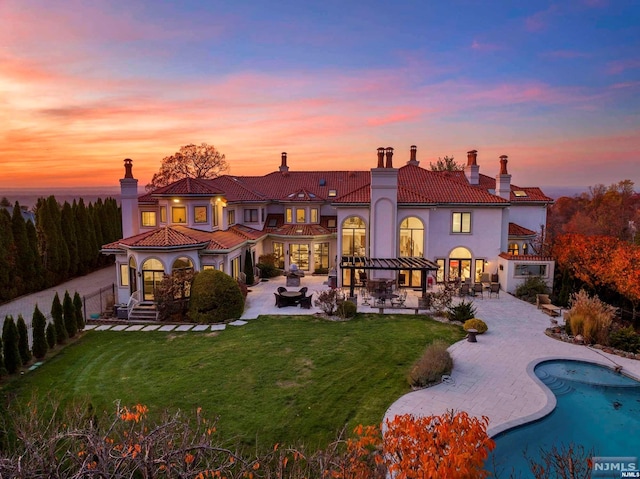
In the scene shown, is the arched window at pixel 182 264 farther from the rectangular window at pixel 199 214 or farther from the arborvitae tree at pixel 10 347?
the arborvitae tree at pixel 10 347

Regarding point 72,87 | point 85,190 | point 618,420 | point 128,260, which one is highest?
point 72,87

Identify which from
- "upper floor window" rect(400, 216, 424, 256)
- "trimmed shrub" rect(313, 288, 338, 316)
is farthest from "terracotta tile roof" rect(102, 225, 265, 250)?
"upper floor window" rect(400, 216, 424, 256)

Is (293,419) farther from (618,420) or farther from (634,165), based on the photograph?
(634,165)

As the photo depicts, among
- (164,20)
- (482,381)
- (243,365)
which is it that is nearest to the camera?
(482,381)

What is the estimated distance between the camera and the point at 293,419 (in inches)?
→ 386

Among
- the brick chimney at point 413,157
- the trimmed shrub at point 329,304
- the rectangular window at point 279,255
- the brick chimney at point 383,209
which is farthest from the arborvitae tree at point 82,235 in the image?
the brick chimney at point 413,157

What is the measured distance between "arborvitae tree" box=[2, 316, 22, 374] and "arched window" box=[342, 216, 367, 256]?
17.8 m

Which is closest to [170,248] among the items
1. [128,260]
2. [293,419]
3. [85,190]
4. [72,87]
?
[128,260]

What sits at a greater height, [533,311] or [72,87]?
[72,87]

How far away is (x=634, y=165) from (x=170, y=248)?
113ft

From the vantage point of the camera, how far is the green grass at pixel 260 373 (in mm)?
10016

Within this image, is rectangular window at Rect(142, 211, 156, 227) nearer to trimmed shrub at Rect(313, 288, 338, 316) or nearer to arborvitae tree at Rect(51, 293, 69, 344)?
arborvitae tree at Rect(51, 293, 69, 344)

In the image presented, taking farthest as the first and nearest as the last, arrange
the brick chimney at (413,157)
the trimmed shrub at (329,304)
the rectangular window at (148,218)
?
the brick chimney at (413,157)
the rectangular window at (148,218)
the trimmed shrub at (329,304)

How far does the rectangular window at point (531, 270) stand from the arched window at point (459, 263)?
10.1 feet
